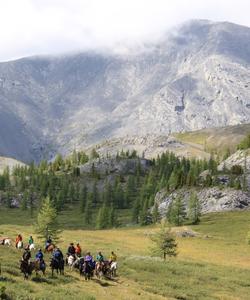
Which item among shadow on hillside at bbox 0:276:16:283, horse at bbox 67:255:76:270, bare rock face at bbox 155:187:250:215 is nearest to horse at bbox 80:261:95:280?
horse at bbox 67:255:76:270

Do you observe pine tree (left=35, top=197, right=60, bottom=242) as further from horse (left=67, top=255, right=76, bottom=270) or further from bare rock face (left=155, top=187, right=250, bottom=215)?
bare rock face (left=155, top=187, right=250, bottom=215)

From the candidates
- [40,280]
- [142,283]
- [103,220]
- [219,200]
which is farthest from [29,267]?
[219,200]

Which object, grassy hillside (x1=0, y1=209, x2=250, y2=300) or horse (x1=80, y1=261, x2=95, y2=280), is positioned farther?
horse (x1=80, y1=261, x2=95, y2=280)

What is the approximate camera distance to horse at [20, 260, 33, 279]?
46406 millimetres

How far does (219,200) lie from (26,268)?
145 meters

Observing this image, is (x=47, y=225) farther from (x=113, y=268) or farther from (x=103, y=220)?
(x=103, y=220)

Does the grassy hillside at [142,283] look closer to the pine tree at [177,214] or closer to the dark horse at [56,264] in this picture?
the dark horse at [56,264]

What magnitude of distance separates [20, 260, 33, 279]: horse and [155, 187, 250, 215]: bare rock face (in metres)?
139

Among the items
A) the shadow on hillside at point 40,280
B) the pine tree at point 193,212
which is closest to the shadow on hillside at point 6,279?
the shadow on hillside at point 40,280

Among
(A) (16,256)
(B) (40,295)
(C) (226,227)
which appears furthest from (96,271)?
(C) (226,227)

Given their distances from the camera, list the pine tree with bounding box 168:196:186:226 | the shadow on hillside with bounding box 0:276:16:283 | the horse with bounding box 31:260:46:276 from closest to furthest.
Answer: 1. the shadow on hillside with bounding box 0:276:16:283
2. the horse with bounding box 31:260:46:276
3. the pine tree with bounding box 168:196:186:226

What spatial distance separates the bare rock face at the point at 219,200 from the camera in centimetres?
18075

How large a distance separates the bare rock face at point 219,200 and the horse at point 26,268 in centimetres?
13933

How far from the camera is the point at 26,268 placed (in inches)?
1837
